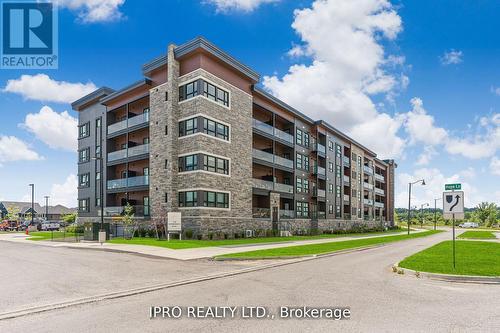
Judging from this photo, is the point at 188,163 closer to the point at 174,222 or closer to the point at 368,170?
the point at 174,222

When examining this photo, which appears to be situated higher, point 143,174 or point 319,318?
point 143,174

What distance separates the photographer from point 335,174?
5769 centimetres

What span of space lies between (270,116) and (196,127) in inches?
597

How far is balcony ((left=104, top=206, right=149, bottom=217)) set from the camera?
122 ft

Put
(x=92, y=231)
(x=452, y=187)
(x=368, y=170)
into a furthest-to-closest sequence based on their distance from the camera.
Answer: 1. (x=368, y=170)
2. (x=92, y=231)
3. (x=452, y=187)

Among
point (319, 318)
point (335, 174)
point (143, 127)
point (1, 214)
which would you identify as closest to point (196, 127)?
point (143, 127)

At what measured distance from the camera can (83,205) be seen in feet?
149

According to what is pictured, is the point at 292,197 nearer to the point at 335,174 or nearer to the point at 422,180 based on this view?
the point at 335,174

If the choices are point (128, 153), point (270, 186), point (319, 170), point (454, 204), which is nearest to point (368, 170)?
point (319, 170)

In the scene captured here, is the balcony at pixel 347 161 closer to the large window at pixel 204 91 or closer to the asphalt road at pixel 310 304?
the large window at pixel 204 91

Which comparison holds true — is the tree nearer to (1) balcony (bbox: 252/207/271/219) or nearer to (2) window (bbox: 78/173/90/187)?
(1) balcony (bbox: 252/207/271/219)

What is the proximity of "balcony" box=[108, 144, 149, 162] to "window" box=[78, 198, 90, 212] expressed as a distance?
300 inches

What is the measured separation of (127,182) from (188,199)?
10511mm

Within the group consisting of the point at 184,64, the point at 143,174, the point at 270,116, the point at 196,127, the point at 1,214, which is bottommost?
the point at 1,214
